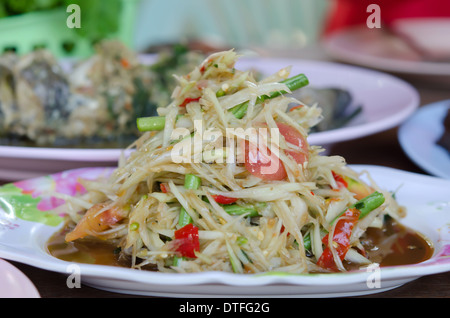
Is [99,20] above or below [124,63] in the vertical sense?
above

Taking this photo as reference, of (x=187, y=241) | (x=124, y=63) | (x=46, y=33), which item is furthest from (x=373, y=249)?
(x=46, y=33)

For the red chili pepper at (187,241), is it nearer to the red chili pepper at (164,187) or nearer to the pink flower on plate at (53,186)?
the red chili pepper at (164,187)

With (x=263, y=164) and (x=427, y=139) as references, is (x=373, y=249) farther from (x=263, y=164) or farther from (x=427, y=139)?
(x=427, y=139)

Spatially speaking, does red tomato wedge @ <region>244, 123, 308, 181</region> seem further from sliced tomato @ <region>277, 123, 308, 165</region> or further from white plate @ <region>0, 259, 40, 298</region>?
white plate @ <region>0, 259, 40, 298</region>

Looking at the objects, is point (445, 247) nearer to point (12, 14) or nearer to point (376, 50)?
point (12, 14)

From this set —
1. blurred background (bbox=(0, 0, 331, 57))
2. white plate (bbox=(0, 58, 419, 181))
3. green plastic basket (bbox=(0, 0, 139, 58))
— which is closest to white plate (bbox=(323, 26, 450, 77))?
white plate (bbox=(0, 58, 419, 181))
